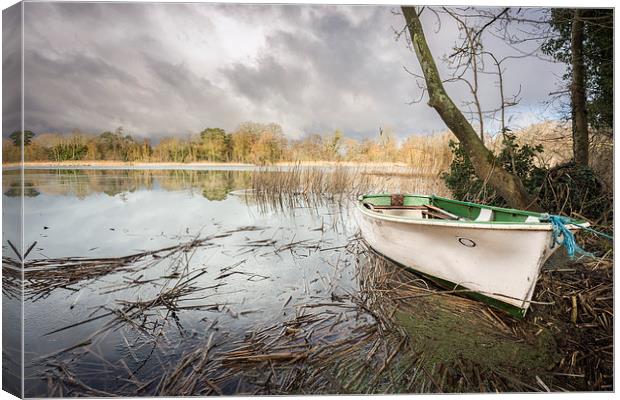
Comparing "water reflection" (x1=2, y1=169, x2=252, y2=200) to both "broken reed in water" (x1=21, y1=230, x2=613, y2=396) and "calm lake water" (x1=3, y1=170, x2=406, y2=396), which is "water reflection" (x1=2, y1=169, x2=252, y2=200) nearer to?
"calm lake water" (x1=3, y1=170, x2=406, y2=396)

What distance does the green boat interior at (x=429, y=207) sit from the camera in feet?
9.18

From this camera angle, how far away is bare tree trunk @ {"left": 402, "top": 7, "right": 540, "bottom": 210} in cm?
269

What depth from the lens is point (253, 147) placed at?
3084 mm

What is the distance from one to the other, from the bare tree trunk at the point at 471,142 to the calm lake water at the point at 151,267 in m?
1.22

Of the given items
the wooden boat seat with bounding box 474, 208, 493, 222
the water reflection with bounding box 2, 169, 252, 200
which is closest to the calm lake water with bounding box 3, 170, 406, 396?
the water reflection with bounding box 2, 169, 252, 200

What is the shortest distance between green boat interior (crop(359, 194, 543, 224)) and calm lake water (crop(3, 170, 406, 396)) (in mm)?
461

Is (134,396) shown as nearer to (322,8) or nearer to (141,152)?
(141,152)

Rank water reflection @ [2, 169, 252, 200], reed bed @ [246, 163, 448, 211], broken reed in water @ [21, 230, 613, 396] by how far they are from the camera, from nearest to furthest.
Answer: broken reed in water @ [21, 230, 613, 396]
water reflection @ [2, 169, 252, 200]
reed bed @ [246, 163, 448, 211]

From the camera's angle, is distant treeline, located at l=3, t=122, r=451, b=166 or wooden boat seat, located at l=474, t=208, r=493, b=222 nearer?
distant treeline, located at l=3, t=122, r=451, b=166

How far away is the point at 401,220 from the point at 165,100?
1728 millimetres

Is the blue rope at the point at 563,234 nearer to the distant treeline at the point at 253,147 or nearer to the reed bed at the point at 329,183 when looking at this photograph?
the distant treeline at the point at 253,147

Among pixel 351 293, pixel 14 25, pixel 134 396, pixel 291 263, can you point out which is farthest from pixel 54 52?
pixel 351 293

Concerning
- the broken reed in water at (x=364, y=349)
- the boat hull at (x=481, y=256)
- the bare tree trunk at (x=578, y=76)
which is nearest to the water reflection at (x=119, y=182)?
the broken reed in water at (x=364, y=349)

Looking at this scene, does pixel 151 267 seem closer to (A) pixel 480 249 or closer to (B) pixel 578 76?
(A) pixel 480 249
